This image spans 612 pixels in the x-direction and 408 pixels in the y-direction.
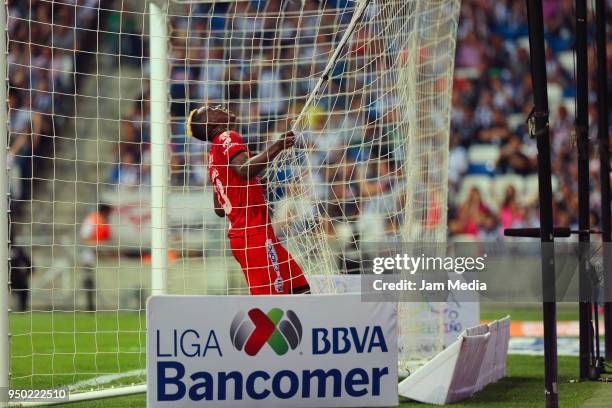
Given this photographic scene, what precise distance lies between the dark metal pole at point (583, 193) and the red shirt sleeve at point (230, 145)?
2.84m

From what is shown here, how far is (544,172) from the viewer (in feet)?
21.8

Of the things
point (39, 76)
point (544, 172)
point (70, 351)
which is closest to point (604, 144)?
point (544, 172)

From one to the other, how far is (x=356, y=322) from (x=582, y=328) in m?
3.02

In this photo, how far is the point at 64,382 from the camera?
9953 mm

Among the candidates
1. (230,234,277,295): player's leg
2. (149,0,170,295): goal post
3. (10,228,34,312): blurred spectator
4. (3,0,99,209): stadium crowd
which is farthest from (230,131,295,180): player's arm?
(10,228,34,312): blurred spectator

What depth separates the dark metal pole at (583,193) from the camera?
9.30m

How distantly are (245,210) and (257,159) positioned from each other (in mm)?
489

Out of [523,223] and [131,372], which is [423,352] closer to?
[131,372]

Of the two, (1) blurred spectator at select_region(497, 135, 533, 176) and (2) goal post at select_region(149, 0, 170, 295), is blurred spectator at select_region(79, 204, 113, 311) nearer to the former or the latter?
(1) blurred spectator at select_region(497, 135, 533, 176)

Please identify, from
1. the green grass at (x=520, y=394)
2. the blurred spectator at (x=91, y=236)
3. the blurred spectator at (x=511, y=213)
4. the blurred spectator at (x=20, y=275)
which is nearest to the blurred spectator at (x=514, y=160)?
the blurred spectator at (x=511, y=213)

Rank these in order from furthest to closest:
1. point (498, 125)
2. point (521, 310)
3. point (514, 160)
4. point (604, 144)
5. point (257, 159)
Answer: point (498, 125)
point (514, 160)
point (521, 310)
point (604, 144)
point (257, 159)

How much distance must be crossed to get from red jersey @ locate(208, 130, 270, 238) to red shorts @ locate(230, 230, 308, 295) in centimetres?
8

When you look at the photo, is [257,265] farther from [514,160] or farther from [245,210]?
[514,160]

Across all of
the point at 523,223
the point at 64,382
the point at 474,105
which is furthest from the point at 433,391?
the point at 474,105
